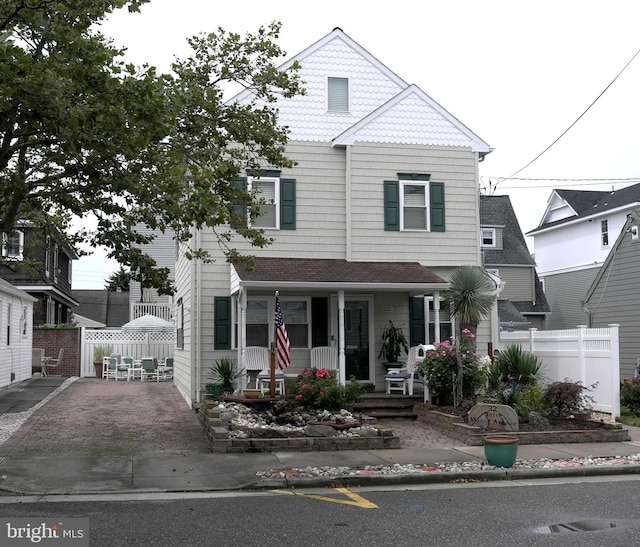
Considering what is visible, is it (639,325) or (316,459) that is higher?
(639,325)

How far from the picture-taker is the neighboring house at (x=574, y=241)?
1312 inches

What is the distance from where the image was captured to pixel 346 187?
1789 cm

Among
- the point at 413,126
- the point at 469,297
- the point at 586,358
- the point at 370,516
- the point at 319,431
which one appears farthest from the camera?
the point at 413,126

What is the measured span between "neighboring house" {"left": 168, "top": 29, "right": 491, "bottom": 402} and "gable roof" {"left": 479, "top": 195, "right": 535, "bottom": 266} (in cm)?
1729

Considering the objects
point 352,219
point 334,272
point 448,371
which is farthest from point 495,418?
point 352,219

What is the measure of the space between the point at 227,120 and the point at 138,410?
7.68 metres

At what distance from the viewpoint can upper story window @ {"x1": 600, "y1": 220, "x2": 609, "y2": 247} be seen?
110ft

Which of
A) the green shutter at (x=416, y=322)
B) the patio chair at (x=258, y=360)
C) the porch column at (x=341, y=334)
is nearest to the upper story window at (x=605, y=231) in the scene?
the green shutter at (x=416, y=322)

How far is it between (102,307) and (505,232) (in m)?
33.1

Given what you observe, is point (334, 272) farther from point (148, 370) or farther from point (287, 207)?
point (148, 370)

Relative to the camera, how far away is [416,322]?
58.8 feet

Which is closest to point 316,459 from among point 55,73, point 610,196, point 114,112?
point 114,112

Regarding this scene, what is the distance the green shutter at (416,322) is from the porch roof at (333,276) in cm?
38

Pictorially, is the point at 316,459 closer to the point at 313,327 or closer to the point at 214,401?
the point at 214,401
